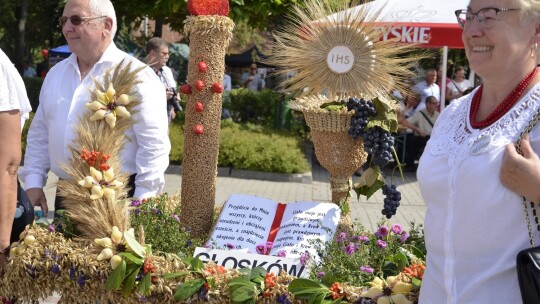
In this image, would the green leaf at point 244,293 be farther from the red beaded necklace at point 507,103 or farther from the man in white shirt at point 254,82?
the man in white shirt at point 254,82

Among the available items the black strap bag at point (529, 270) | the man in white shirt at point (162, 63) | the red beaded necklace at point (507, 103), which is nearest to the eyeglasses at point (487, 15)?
the red beaded necklace at point (507, 103)

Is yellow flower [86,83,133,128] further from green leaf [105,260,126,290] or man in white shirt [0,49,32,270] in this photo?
green leaf [105,260,126,290]

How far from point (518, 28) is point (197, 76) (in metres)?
1.74

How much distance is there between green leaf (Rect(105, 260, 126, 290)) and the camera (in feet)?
9.05

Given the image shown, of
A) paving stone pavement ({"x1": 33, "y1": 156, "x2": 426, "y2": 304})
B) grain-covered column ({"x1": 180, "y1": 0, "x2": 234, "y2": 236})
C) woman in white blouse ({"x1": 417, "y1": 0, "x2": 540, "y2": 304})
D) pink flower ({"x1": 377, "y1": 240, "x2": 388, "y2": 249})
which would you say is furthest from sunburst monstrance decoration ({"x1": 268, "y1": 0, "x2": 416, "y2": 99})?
paving stone pavement ({"x1": 33, "y1": 156, "x2": 426, "y2": 304})

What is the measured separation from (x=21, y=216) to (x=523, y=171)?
7.32 feet

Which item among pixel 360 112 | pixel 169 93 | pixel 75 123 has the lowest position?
pixel 169 93

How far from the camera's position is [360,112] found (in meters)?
3.16

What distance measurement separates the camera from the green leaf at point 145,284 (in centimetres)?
273

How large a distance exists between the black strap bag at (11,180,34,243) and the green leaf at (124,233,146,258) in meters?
0.57

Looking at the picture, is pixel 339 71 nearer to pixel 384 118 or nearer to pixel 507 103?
pixel 384 118

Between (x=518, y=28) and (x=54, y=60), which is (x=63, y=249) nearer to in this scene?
(x=518, y=28)

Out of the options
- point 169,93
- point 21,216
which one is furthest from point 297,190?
point 21,216

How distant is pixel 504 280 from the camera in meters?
1.80
